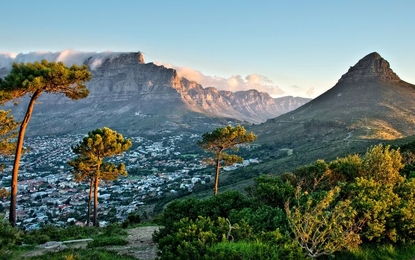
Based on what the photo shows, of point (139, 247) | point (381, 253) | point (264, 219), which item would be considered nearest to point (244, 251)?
point (264, 219)

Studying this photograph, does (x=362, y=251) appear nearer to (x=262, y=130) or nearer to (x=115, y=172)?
(x=115, y=172)

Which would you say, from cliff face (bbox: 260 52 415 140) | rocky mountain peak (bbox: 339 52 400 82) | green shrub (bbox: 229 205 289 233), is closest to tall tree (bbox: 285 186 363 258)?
green shrub (bbox: 229 205 289 233)

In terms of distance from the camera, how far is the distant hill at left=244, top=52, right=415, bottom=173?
6688cm

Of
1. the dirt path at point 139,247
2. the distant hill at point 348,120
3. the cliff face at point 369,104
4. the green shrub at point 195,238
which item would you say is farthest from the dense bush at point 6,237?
the cliff face at point 369,104

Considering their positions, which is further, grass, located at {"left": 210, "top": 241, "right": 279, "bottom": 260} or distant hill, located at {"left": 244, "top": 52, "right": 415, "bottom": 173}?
distant hill, located at {"left": 244, "top": 52, "right": 415, "bottom": 173}

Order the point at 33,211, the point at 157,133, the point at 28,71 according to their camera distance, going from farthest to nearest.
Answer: the point at 157,133
the point at 33,211
the point at 28,71

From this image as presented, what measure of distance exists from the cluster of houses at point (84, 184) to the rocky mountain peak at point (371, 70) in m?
83.9

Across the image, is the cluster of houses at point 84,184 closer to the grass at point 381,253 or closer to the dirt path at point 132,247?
the dirt path at point 132,247

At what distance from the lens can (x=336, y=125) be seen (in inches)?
3671

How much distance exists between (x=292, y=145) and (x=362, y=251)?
83.5 m

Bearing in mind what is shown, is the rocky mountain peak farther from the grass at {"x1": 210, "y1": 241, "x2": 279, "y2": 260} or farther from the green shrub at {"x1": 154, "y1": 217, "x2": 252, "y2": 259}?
the grass at {"x1": 210, "y1": 241, "x2": 279, "y2": 260}

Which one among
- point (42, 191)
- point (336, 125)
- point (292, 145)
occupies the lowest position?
point (42, 191)

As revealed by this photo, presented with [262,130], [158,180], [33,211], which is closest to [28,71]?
[33,211]

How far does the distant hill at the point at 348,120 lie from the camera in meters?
66.9
